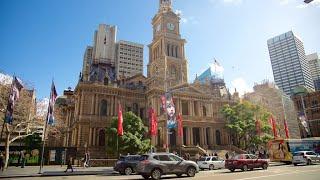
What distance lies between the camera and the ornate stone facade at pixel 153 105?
48.6 metres

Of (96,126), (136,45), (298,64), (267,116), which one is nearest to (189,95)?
(267,116)

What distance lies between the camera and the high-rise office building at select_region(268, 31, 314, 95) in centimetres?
14488

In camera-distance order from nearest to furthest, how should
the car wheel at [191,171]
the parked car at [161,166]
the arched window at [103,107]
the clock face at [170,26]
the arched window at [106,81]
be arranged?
1. the parked car at [161,166]
2. the car wheel at [191,171]
3. the arched window at [103,107]
4. the arched window at [106,81]
5. the clock face at [170,26]

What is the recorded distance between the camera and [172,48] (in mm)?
72000

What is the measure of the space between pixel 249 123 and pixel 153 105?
19.3m

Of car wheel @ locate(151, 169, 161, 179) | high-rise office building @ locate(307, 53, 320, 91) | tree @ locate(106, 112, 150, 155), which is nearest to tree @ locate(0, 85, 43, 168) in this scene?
tree @ locate(106, 112, 150, 155)

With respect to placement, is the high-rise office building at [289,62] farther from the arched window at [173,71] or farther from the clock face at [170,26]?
the arched window at [173,71]

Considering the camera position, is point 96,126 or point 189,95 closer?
point 96,126

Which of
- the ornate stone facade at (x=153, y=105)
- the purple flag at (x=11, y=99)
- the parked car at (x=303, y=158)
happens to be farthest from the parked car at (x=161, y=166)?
the ornate stone facade at (x=153, y=105)

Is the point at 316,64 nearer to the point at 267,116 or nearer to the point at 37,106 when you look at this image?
the point at 267,116

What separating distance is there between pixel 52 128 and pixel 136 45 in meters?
116

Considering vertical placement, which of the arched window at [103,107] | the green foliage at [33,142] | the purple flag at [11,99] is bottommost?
the green foliage at [33,142]

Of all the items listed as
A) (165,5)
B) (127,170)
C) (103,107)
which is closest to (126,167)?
(127,170)

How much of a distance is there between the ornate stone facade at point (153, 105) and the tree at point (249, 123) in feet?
14.6
